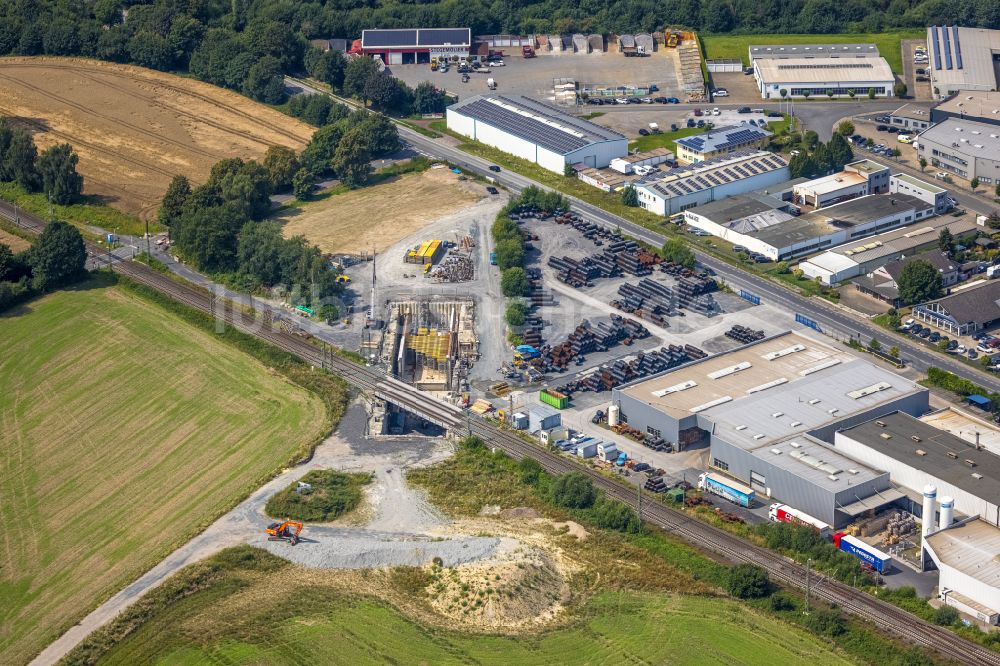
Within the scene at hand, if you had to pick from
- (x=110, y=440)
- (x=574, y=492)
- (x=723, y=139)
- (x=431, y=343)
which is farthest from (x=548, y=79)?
(x=574, y=492)

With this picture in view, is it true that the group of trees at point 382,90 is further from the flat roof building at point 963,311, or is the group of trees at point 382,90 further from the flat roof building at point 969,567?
the flat roof building at point 969,567

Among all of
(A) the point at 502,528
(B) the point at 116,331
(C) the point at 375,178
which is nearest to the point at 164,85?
(C) the point at 375,178

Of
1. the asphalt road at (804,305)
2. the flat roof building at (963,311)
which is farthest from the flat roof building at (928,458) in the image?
the flat roof building at (963,311)

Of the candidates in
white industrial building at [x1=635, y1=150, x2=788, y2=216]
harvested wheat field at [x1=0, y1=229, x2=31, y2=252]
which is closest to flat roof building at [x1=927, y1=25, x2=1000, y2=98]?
white industrial building at [x1=635, y1=150, x2=788, y2=216]

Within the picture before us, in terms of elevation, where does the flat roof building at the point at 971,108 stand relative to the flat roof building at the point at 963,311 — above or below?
above

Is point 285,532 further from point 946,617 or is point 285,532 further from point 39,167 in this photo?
point 39,167

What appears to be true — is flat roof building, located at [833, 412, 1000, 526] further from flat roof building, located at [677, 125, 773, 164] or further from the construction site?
A: flat roof building, located at [677, 125, 773, 164]
